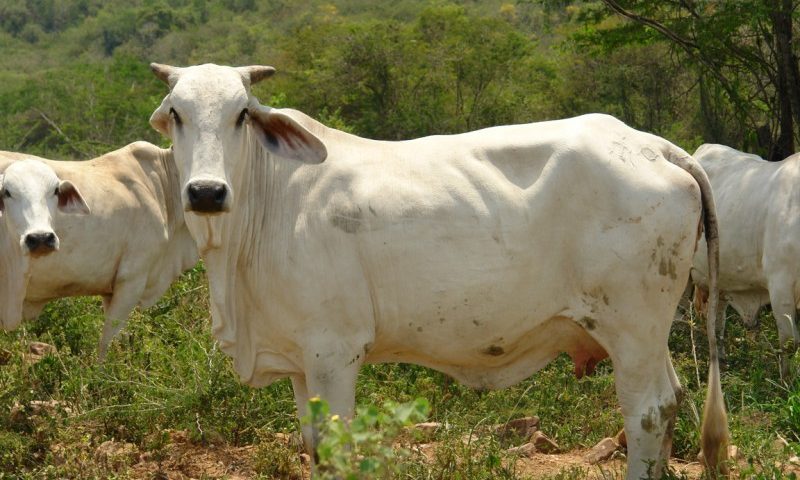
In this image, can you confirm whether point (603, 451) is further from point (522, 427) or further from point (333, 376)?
point (333, 376)

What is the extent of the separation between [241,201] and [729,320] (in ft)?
19.6

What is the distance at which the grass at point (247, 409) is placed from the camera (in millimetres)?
5359

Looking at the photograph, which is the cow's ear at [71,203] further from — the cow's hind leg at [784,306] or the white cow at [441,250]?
the cow's hind leg at [784,306]

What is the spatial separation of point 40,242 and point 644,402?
3.68 meters

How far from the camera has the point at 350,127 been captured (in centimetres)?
1491

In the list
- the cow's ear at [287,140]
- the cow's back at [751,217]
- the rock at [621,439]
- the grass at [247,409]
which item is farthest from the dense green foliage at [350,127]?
the cow's ear at [287,140]

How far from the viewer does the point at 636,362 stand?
4773 mm

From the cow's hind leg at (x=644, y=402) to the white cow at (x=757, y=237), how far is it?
2738 mm

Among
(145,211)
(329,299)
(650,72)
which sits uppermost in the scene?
(329,299)

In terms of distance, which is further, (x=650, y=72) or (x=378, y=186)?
(x=650, y=72)

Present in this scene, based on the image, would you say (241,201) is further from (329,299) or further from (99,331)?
(99,331)

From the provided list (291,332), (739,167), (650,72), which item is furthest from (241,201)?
(650,72)

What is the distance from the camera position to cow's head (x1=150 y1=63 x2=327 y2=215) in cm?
429

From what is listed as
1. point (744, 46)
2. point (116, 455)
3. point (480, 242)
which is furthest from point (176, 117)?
point (744, 46)
